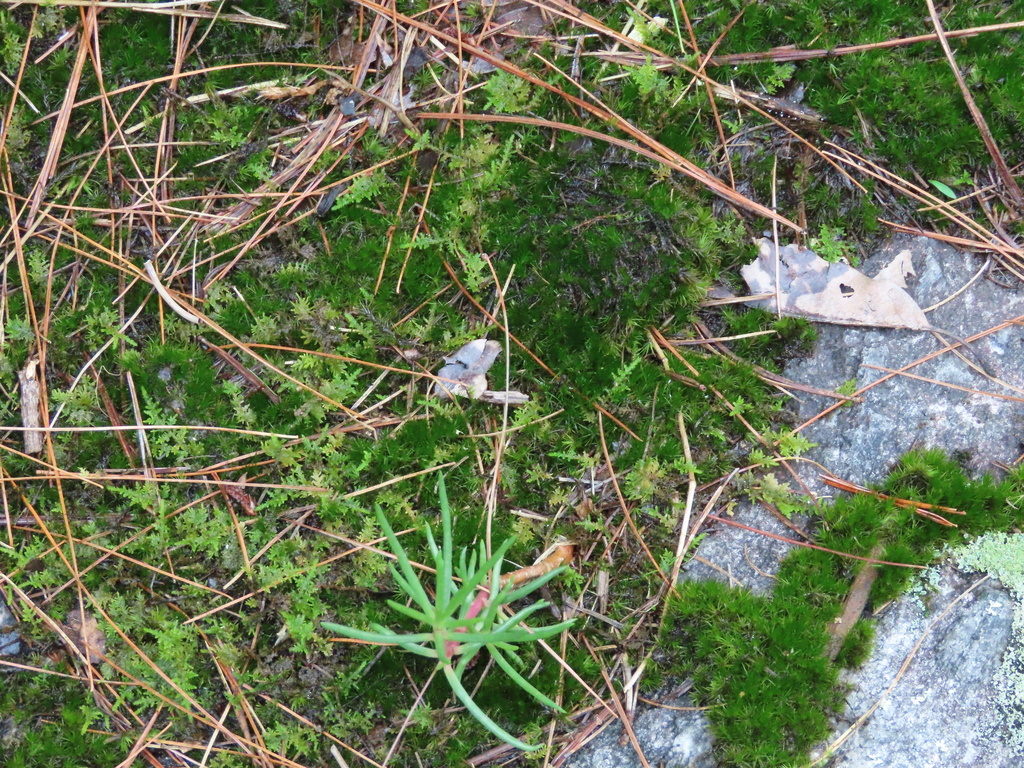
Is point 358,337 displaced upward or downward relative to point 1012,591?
upward

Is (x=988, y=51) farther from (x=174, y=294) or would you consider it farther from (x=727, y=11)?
(x=174, y=294)

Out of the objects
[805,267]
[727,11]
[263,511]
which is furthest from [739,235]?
[263,511]

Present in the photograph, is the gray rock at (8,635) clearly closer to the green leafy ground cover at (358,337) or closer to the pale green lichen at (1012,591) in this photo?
the green leafy ground cover at (358,337)

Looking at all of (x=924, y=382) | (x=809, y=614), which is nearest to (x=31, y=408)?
(x=809, y=614)

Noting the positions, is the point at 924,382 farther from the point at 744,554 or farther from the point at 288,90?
the point at 288,90

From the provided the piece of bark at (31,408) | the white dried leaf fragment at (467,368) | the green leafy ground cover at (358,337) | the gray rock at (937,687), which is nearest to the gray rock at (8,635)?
the green leafy ground cover at (358,337)

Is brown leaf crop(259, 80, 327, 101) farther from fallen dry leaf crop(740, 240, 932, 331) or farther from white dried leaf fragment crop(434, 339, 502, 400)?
fallen dry leaf crop(740, 240, 932, 331)
